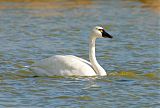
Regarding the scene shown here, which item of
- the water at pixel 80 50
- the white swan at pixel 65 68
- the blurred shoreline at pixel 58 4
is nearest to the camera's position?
the water at pixel 80 50

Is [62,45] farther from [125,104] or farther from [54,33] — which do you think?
[125,104]

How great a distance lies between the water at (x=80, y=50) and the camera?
11.8 meters

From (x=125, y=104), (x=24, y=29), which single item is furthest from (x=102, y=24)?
(x=125, y=104)

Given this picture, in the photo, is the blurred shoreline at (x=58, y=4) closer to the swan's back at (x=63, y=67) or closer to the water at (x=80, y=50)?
the water at (x=80, y=50)

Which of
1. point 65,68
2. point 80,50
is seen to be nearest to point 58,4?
point 80,50

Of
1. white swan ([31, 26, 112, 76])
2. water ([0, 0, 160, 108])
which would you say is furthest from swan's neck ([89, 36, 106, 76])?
water ([0, 0, 160, 108])

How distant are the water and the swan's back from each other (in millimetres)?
240

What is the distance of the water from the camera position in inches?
464

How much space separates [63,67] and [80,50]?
4.17 metres

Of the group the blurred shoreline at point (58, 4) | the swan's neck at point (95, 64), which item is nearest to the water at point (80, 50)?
the blurred shoreline at point (58, 4)

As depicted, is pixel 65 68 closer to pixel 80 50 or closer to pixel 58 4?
pixel 80 50

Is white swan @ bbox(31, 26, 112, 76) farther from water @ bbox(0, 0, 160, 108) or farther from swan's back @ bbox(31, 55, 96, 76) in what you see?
water @ bbox(0, 0, 160, 108)

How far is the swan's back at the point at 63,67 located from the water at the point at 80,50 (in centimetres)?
24

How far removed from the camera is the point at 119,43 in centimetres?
1917
